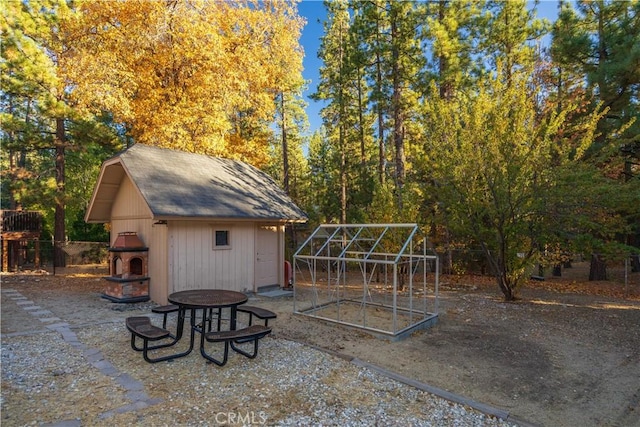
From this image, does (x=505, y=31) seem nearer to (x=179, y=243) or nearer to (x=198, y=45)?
(x=198, y=45)

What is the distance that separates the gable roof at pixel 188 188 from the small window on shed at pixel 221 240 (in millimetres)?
730

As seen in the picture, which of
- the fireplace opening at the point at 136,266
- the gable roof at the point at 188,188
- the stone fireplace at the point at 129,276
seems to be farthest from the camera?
the fireplace opening at the point at 136,266

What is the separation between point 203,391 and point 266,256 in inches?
276

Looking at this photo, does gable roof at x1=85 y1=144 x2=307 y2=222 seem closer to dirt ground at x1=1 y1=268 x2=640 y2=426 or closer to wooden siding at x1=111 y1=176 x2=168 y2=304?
wooden siding at x1=111 y1=176 x2=168 y2=304

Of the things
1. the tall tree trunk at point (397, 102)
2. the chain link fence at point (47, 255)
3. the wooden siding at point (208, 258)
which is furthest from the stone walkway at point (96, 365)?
the tall tree trunk at point (397, 102)

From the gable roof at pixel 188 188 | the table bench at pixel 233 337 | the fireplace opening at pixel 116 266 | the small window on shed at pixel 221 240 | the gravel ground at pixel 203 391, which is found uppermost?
the gable roof at pixel 188 188

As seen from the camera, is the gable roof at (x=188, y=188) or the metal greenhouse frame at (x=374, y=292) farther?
the gable roof at (x=188, y=188)

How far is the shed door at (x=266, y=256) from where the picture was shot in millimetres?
10945

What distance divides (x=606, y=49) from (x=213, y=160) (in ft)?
43.3

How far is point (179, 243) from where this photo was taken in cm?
902

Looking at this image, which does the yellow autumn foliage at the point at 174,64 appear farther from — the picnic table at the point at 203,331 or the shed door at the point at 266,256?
the picnic table at the point at 203,331

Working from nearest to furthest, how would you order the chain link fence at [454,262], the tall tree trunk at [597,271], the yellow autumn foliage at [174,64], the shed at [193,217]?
1. the shed at [193,217]
2. the yellow autumn foliage at [174,64]
3. the tall tree trunk at [597,271]
4. the chain link fence at [454,262]

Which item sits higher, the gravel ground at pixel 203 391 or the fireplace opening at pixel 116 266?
the fireplace opening at pixel 116 266

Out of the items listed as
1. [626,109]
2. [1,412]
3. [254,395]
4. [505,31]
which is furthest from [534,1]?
[1,412]
